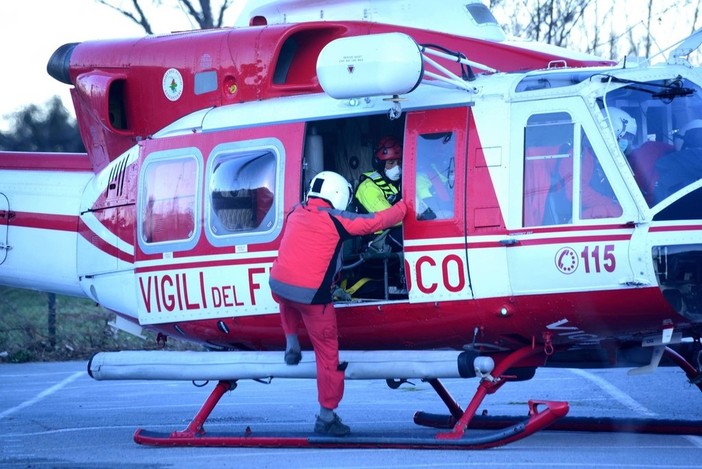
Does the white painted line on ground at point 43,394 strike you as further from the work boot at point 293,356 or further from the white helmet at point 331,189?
the white helmet at point 331,189

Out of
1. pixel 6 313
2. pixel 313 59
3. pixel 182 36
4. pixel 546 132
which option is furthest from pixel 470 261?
pixel 6 313

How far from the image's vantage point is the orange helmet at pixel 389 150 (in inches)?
357

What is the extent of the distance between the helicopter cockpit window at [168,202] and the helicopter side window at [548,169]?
294 cm

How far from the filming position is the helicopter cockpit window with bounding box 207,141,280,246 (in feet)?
30.7

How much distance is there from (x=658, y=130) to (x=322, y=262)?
8.53 feet

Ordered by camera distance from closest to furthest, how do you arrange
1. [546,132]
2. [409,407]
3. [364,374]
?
[546,132] < [364,374] < [409,407]

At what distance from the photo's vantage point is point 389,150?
9086 millimetres

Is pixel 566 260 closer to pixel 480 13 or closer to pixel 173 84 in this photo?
pixel 480 13

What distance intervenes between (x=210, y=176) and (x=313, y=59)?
1303 millimetres

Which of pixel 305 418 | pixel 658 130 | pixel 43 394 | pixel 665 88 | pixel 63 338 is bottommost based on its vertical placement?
pixel 63 338

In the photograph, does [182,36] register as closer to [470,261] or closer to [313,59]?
[313,59]

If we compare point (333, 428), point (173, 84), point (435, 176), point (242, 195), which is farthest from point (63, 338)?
point (435, 176)

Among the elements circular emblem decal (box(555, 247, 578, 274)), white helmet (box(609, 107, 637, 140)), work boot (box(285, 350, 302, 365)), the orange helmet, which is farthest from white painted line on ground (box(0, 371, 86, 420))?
white helmet (box(609, 107, 637, 140))

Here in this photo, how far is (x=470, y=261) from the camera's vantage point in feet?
27.7
